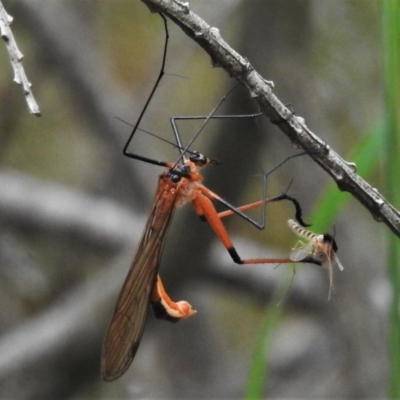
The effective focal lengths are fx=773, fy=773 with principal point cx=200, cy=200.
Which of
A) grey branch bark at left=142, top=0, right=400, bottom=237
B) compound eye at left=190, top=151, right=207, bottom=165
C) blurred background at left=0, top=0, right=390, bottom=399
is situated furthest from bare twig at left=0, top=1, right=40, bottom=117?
blurred background at left=0, top=0, right=390, bottom=399

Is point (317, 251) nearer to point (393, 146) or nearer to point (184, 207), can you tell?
point (393, 146)

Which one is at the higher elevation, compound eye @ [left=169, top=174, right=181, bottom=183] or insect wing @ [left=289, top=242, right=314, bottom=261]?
compound eye @ [left=169, top=174, right=181, bottom=183]

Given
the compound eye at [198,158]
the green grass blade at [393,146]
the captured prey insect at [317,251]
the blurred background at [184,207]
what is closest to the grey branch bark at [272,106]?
the green grass blade at [393,146]

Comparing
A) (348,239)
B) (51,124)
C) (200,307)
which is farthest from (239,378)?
(51,124)

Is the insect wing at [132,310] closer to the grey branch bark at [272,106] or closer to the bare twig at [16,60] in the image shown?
the grey branch bark at [272,106]

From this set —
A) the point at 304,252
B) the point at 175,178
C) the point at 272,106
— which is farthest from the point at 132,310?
the point at 272,106

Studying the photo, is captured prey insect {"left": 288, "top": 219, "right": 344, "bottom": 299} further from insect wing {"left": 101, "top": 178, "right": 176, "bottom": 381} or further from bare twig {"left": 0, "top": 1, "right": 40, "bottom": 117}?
bare twig {"left": 0, "top": 1, "right": 40, "bottom": 117}
